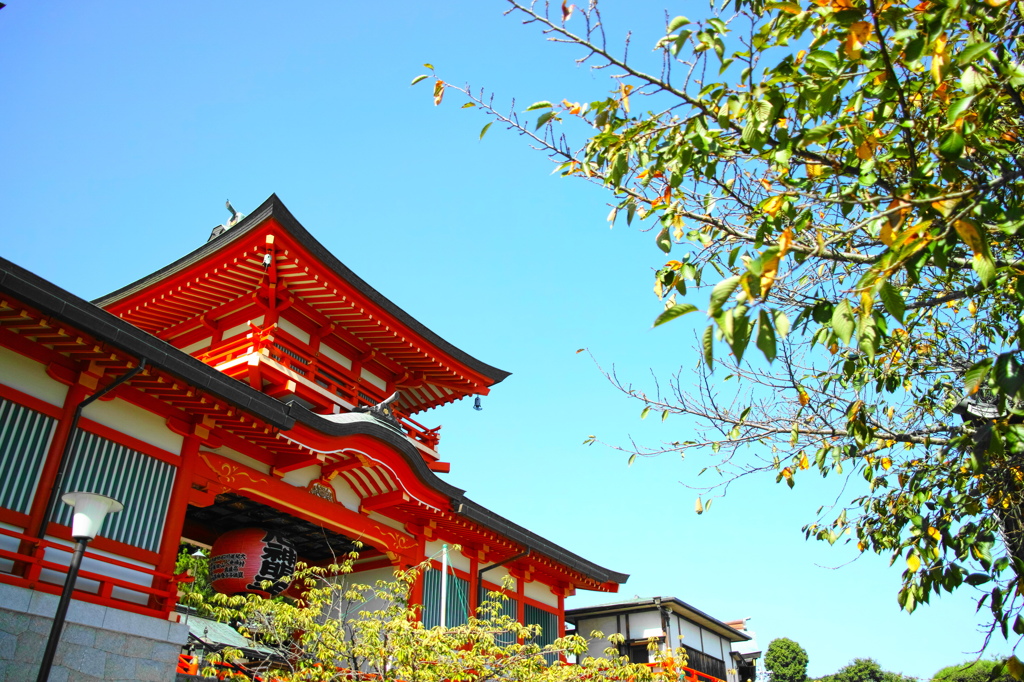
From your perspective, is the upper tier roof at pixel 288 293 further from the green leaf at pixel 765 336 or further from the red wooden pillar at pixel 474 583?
the green leaf at pixel 765 336

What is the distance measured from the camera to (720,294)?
314 cm

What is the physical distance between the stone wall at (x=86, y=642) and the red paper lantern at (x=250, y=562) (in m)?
2.60

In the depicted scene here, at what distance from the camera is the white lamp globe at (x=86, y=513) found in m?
6.81

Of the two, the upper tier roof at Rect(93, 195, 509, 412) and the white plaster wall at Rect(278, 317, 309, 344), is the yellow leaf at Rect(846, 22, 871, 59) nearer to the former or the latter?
the upper tier roof at Rect(93, 195, 509, 412)

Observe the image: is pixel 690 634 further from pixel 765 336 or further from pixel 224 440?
pixel 765 336

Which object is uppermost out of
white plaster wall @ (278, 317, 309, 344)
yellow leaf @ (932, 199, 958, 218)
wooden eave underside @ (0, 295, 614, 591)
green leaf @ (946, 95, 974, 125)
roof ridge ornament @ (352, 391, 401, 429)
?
white plaster wall @ (278, 317, 309, 344)

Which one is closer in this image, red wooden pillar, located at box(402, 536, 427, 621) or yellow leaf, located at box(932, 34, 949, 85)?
yellow leaf, located at box(932, 34, 949, 85)

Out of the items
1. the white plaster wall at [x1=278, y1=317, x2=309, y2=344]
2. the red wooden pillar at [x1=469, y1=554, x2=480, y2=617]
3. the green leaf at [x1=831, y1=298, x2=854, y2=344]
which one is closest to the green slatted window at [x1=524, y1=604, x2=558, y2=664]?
the red wooden pillar at [x1=469, y1=554, x2=480, y2=617]

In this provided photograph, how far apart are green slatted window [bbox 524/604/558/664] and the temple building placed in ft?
0.22

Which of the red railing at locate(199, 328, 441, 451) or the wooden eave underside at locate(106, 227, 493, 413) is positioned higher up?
the wooden eave underside at locate(106, 227, 493, 413)

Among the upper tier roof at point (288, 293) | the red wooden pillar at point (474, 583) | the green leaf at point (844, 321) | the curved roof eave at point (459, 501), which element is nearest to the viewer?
the green leaf at point (844, 321)

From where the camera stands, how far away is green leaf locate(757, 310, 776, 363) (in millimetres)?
3228

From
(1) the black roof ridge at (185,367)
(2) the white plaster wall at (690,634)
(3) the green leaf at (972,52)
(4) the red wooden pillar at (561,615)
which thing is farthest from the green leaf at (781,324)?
(2) the white plaster wall at (690,634)

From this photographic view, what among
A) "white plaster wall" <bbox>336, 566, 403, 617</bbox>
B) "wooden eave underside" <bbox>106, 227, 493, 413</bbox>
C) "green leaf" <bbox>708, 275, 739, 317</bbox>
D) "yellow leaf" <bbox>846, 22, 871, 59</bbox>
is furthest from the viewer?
"white plaster wall" <bbox>336, 566, 403, 617</bbox>
